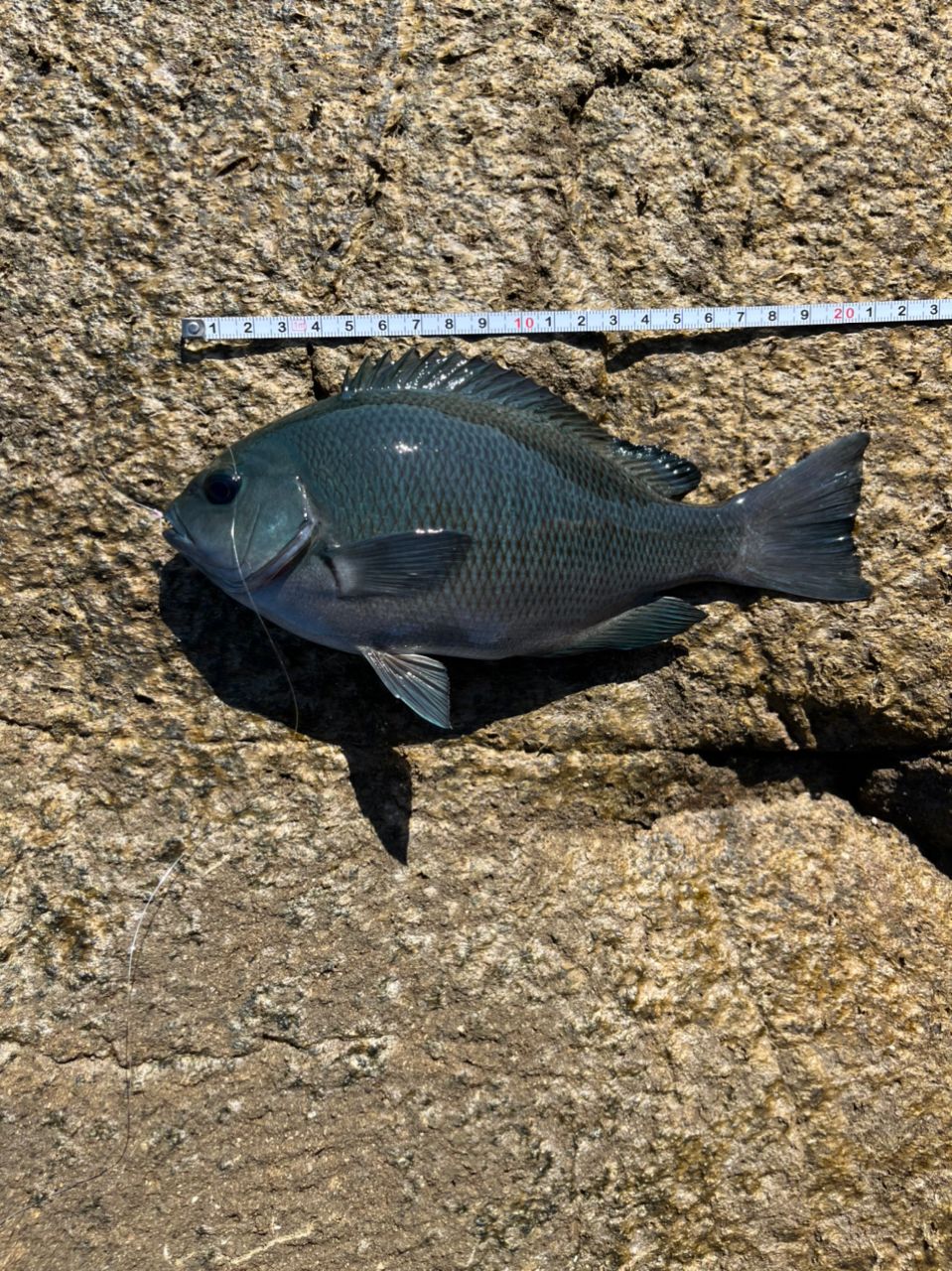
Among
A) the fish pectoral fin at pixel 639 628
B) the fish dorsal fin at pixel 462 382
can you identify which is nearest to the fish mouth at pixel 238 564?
the fish dorsal fin at pixel 462 382

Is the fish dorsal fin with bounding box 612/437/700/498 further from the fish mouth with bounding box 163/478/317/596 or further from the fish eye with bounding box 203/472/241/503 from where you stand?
the fish eye with bounding box 203/472/241/503

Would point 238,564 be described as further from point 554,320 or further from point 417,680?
point 554,320

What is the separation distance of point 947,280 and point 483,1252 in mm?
3078

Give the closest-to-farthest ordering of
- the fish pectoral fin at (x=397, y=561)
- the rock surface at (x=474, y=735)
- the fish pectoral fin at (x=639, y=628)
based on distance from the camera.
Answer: the fish pectoral fin at (x=397, y=561) < the rock surface at (x=474, y=735) < the fish pectoral fin at (x=639, y=628)

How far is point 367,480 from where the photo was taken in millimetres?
2635

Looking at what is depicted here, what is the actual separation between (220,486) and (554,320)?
1.10 m

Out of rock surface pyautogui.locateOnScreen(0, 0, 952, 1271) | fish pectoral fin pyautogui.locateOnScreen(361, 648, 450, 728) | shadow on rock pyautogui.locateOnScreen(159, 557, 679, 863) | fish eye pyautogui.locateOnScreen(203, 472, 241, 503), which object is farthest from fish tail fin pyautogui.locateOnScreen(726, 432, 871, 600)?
fish eye pyautogui.locateOnScreen(203, 472, 241, 503)

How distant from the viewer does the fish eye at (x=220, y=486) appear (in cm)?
264

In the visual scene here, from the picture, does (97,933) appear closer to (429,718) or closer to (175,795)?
(175,795)

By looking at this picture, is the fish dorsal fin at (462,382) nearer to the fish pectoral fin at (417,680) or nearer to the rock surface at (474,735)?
the rock surface at (474,735)

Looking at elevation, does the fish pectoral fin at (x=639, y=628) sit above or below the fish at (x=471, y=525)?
below

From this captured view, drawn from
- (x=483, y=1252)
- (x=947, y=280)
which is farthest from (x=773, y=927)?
(x=947, y=280)

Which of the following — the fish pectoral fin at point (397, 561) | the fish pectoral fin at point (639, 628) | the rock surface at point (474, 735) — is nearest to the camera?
the fish pectoral fin at point (397, 561)

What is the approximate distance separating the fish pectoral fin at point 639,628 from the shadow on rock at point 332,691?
243 mm
